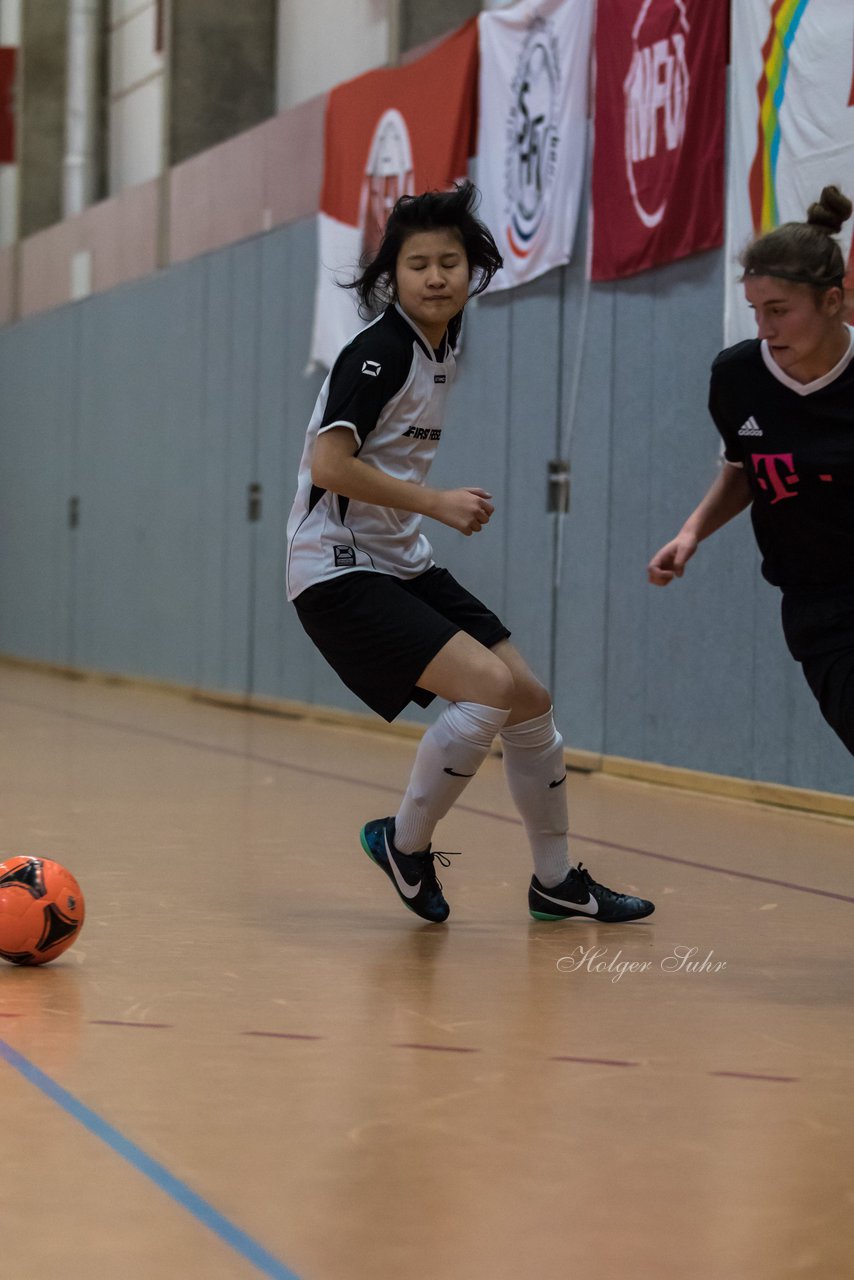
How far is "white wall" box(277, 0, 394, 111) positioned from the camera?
431 inches

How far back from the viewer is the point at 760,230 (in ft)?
22.7

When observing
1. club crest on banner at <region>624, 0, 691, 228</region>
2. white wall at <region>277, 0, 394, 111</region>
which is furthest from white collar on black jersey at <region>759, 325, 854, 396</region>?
white wall at <region>277, 0, 394, 111</region>

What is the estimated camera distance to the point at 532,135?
8523 millimetres

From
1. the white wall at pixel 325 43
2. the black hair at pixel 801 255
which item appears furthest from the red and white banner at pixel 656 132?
the black hair at pixel 801 255

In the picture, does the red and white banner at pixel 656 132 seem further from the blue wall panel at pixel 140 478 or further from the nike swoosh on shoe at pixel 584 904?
the blue wall panel at pixel 140 478

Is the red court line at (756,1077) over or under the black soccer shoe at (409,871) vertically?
under

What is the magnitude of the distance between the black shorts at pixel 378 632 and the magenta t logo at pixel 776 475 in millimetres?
825

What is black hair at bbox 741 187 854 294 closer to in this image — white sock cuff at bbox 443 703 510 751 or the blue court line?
white sock cuff at bbox 443 703 510 751

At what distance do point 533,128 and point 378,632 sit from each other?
5.02m

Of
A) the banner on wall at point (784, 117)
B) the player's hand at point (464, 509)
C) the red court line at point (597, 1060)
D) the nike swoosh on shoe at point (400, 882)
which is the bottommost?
the red court line at point (597, 1060)

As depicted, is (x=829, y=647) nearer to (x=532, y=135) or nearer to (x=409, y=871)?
(x=409, y=871)

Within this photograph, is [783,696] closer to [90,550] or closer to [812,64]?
[812,64]

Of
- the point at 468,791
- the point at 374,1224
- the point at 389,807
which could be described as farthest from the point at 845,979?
the point at 468,791

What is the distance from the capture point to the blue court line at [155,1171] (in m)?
2.14
